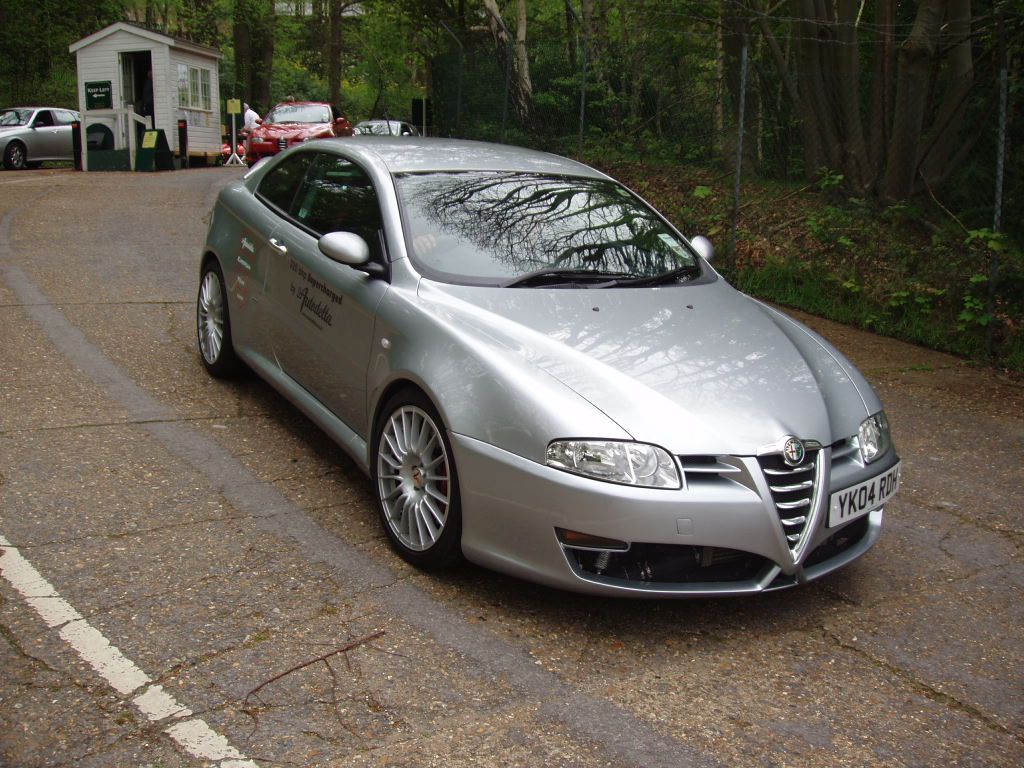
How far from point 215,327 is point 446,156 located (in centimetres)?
186

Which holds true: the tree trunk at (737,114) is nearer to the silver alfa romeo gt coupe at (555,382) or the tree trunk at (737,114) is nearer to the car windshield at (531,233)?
the silver alfa romeo gt coupe at (555,382)

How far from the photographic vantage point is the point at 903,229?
33.1ft

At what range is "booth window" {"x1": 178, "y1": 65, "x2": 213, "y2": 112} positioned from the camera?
86.2 ft

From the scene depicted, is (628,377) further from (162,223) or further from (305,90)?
(305,90)

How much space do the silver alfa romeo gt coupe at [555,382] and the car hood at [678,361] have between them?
0.01 m

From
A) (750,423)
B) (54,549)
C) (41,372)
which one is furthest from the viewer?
(41,372)

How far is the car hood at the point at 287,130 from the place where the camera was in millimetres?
24438

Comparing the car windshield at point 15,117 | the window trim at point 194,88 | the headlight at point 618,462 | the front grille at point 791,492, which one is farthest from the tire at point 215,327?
the car windshield at point 15,117

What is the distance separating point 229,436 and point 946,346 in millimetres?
5677

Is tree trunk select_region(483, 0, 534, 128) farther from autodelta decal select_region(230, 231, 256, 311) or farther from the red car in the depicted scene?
autodelta decal select_region(230, 231, 256, 311)

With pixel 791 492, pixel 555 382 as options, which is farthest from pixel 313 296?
pixel 791 492

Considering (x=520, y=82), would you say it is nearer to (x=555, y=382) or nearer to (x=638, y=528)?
(x=555, y=382)

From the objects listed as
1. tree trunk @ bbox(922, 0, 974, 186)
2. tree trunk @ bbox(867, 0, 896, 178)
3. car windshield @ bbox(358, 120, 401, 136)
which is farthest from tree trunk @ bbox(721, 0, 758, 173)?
car windshield @ bbox(358, 120, 401, 136)

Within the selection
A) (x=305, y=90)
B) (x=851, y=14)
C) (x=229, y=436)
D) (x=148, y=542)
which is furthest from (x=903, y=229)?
(x=305, y=90)
